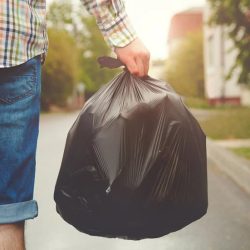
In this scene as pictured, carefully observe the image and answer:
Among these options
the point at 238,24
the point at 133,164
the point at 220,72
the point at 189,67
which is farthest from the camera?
the point at 189,67

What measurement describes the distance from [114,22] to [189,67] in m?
39.9

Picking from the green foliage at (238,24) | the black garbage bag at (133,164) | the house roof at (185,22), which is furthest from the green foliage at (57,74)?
the black garbage bag at (133,164)

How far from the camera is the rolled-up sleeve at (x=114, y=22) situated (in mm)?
1750

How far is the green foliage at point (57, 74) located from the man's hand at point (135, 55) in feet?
103

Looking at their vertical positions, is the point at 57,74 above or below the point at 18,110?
below

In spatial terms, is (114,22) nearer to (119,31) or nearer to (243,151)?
(119,31)

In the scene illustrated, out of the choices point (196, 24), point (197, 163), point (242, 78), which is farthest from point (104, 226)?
point (196, 24)

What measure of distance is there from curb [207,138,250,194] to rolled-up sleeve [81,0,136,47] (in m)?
3.39

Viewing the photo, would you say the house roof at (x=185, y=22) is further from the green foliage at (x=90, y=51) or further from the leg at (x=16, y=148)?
the leg at (x=16, y=148)

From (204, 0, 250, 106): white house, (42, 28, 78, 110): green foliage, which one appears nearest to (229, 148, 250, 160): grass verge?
(204, 0, 250, 106): white house

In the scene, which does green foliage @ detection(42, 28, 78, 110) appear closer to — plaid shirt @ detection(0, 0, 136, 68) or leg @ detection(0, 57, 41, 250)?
plaid shirt @ detection(0, 0, 136, 68)

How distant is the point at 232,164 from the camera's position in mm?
6152

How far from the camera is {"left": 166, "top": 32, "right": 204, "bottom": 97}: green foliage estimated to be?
40.0 m

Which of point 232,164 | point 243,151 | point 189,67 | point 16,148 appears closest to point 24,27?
point 16,148
